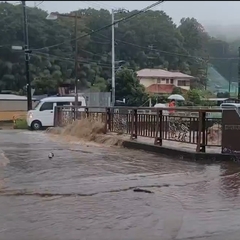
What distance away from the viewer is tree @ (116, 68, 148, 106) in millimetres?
37125

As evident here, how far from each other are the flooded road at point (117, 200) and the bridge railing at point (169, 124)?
43.0 inches

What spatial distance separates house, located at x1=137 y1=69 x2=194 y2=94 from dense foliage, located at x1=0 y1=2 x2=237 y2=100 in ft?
2.29

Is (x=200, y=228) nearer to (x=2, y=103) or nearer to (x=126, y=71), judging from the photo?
(x=126, y=71)

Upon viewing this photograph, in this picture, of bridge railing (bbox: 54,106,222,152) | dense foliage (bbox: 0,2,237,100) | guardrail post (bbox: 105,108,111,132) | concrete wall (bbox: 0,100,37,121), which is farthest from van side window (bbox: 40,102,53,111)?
concrete wall (bbox: 0,100,37,121)

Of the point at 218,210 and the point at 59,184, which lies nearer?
the point at 218,210

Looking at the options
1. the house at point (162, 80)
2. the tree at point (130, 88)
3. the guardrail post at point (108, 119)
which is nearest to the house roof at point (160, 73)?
the house at point (162, 80)

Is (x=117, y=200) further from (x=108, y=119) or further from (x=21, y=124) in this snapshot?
(x=21, y=124)

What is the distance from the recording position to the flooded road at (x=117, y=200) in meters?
4.91

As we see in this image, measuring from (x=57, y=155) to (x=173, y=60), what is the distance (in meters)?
32.6

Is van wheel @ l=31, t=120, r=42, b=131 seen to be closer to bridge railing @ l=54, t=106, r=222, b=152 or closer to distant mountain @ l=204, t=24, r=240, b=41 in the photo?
bridge railing @ l=54, t=106, r=222, b=152

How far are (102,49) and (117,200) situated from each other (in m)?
40.6

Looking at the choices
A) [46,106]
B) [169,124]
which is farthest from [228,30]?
[46,106]

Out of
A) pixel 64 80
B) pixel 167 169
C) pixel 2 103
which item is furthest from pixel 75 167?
pixel 64 80

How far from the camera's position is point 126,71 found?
37562mm
